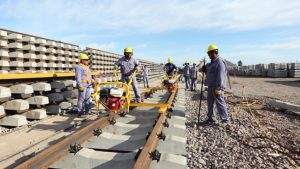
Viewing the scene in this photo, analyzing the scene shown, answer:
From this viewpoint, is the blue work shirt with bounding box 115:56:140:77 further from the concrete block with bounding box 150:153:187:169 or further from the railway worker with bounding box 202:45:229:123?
the concrete block with bounding box 150:153:187:169

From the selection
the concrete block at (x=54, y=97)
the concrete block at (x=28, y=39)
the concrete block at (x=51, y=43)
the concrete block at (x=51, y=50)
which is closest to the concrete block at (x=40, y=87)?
the concrete block at (x=54, y=97)

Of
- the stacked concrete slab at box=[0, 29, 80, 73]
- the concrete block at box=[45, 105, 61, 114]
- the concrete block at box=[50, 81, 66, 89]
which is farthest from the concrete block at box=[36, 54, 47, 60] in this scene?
the concrete block at box=[45, 105, 61, 114]

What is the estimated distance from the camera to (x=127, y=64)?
866 centimetres

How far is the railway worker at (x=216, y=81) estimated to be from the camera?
6684 mm

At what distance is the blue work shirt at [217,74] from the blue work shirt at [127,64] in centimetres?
264

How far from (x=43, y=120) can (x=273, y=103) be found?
28.0 ft

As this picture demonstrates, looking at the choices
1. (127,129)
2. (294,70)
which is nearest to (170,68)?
(127,129)

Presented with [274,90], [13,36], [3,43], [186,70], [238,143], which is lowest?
[238,143]

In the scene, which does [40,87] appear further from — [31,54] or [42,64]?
[42,64]

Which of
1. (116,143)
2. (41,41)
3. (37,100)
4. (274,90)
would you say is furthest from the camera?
(274,90)

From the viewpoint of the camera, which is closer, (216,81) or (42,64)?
(216,81)

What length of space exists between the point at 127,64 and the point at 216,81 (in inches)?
125

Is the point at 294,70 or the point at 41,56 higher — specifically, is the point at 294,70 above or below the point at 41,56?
below

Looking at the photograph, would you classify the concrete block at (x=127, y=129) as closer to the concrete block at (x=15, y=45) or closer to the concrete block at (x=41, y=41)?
the concrete block at (x=15, y=45)
